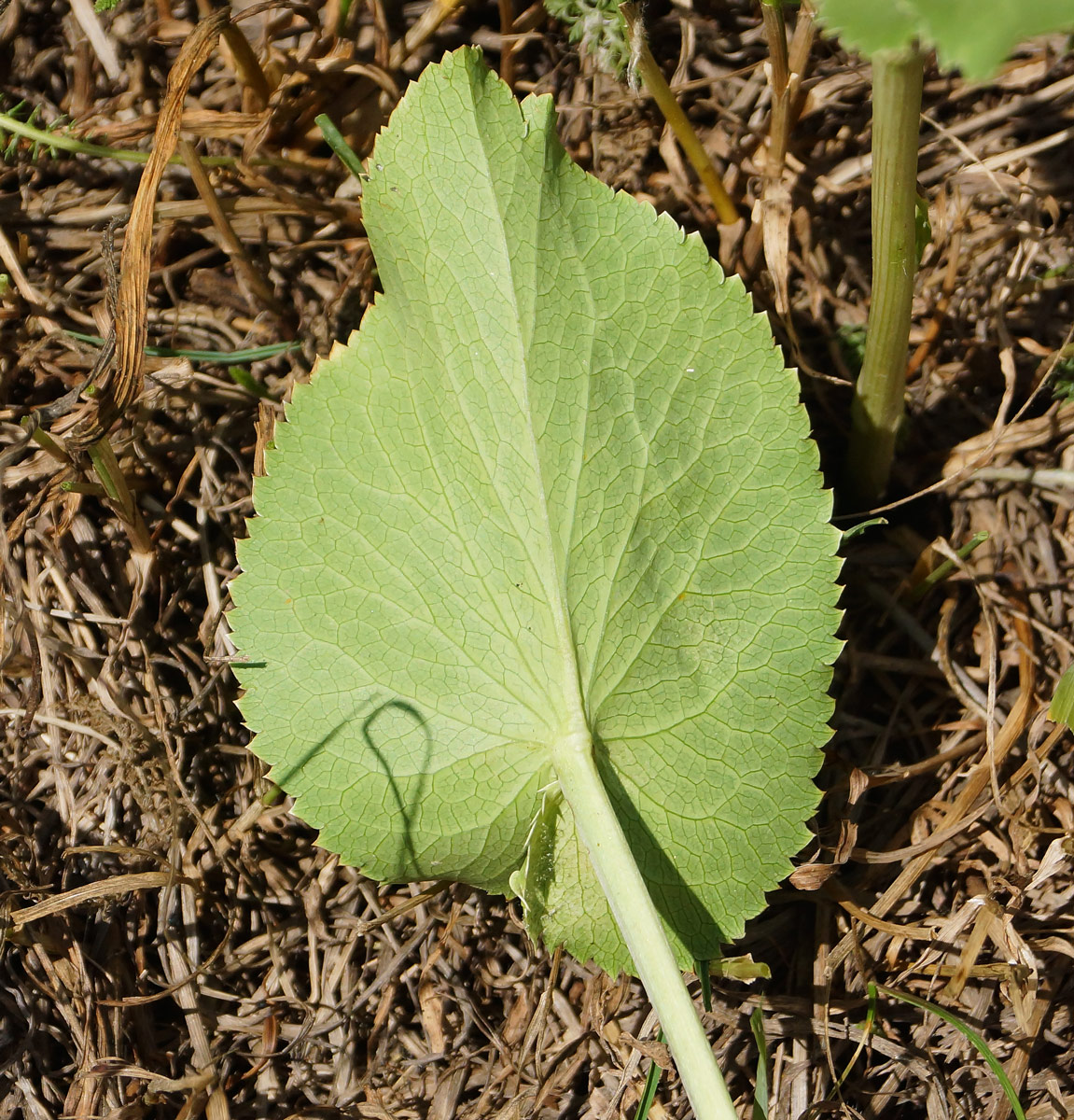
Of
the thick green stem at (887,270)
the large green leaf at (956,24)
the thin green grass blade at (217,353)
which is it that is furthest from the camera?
the thin green grass blade at (217,353)

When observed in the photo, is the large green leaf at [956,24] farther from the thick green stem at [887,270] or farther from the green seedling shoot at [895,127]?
the thick green stem at [887,270]

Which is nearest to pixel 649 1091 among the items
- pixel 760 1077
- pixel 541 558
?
pixel 760 1077

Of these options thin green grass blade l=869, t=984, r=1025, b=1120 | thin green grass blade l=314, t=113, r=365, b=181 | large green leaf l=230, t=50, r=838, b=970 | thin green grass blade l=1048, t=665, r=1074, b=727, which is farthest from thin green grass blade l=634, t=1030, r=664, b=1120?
thin green grass blade l=314, t=113, r=365, b=181

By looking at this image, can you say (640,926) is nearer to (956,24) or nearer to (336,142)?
(956,24)

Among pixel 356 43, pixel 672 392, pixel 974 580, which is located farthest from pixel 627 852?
pixel 356 43

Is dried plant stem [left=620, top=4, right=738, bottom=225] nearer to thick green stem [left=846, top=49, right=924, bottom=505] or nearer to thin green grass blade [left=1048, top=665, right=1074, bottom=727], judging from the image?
thick green stem [left=846, top=49, right=924, bottom=505]

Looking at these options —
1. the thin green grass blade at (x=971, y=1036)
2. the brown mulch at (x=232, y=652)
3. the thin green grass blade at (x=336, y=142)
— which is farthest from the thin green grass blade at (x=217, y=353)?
the thin green grass blade at (x=971, y=1036)
